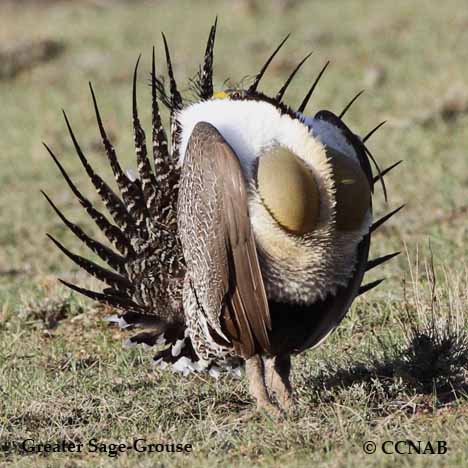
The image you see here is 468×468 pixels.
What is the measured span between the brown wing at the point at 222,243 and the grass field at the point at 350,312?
0.97 ft

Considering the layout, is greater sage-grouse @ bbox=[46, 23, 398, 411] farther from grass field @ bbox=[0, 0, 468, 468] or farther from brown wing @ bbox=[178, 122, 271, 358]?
grass field @ bbox=[0, 0, 468, 468]

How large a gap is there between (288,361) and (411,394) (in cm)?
38

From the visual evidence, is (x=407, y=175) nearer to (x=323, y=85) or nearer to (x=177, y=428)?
(x=323, y=85)

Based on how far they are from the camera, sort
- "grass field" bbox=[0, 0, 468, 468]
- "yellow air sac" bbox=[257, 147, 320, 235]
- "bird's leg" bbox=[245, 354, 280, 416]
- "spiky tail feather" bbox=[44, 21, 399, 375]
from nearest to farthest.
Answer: "yellow air sac" bbox=[257, 147, 320, 235] → "grass field" bbox=[0, 0, 468, 468] → "bird's leg" bbox=[245, 354, 280, 416] → "spiky tail feather" bbox=[44, 21, 399, 375]

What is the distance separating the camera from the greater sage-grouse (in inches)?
118

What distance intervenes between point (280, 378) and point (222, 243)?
572 mm

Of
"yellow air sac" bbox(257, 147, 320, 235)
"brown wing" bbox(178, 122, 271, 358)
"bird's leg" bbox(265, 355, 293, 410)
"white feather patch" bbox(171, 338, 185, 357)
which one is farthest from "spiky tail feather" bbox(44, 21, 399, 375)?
"yellow air sac" bbox(257, 147, 320, 235)

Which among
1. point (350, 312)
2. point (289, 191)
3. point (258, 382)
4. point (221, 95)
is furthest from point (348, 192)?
point (350, 312)

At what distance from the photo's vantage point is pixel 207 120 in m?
3.24

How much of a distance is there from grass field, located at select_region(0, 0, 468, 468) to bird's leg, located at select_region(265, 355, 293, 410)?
0.24 feet

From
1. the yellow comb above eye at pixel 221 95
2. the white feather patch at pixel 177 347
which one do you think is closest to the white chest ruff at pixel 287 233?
the yellow comb above eye at pixel 221 95

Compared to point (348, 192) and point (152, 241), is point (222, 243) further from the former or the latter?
point (152, 241)

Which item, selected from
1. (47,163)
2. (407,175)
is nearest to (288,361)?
(407,175)

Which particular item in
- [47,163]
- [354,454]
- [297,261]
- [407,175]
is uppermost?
[47,163]
